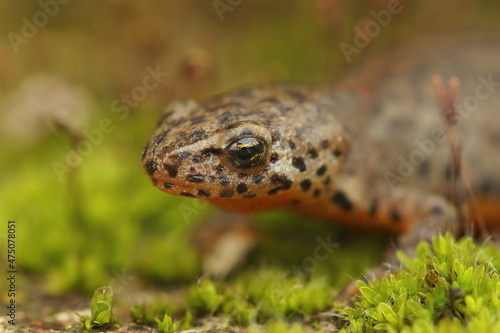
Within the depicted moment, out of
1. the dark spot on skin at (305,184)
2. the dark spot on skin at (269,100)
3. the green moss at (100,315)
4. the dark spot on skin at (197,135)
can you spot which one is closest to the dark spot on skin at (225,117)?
the dark spot on skin at (197,135)

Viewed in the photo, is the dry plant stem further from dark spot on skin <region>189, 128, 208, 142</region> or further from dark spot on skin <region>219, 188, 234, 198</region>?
dark spot on skin <region>189, 128, 208, 142</region>

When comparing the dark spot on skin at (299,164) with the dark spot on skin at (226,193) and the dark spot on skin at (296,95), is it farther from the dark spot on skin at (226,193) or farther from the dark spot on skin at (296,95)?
the dark spot on skin at (296,95)

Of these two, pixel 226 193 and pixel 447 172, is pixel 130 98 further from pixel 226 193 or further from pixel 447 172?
pixel 447 172

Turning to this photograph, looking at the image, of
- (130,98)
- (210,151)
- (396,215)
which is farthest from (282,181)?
(130,98)

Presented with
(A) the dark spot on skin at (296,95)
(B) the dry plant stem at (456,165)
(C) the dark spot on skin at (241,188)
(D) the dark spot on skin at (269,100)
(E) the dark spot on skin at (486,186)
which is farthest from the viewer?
(E) the dark spot on skin at (486,186)

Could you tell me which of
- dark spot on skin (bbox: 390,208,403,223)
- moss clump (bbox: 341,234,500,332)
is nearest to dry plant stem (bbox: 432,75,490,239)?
dark spot on skin (bbox: 390,208,403,223)
